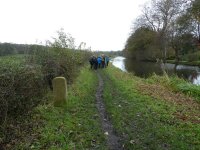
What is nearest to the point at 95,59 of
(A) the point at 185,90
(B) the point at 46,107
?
(A) the point at 185,90

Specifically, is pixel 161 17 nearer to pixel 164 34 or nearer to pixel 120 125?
pixel 164 34

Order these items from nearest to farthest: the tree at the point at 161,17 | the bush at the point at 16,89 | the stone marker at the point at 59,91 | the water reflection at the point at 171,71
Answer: the bush at the point at 16,89 < the stone marker at the point at 59,91 < the water reflection at the point at 171,71 < the tree at the point at 161,17

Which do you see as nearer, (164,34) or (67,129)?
(67,129)

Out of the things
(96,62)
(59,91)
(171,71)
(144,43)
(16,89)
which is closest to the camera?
(16,89)

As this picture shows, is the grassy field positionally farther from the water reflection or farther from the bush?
the water reflection

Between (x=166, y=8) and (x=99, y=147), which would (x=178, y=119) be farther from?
(x=166, y=8)

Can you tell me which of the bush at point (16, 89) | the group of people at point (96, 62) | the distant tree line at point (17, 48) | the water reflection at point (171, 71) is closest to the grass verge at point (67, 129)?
the bush at point (16, 89)

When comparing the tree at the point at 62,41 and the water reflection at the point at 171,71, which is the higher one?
the tree at the point at 62,41

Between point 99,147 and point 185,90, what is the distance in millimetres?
9117

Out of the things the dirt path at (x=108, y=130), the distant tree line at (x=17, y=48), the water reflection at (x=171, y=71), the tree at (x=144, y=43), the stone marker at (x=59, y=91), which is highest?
the tree at (x=144, y=43)

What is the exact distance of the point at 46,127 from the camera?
614cm

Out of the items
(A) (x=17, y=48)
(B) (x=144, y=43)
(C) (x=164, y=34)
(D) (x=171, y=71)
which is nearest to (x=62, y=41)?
(A) (x=17, y=48)

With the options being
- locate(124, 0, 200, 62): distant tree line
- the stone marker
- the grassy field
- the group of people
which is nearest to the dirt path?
the grassy field

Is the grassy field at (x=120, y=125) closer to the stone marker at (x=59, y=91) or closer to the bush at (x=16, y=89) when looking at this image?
the stone marker at (x=59, y=91)
